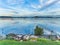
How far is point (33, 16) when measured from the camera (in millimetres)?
1538

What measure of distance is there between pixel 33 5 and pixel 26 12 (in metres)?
0.10

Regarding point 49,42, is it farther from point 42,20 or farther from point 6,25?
point 6,25

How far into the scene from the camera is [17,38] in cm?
153

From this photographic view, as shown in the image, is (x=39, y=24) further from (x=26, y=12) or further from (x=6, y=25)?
(x=6, y=25)

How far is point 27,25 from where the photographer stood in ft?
5.03

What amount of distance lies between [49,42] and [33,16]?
0.29 m

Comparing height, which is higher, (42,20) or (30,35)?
(42,20)

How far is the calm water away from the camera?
1.53 metres

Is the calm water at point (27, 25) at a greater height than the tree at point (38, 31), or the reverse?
the calm water at point (27, 25)

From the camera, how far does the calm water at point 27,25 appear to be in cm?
153

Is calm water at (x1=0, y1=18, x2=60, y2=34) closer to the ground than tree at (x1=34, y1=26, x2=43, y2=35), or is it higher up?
higher up

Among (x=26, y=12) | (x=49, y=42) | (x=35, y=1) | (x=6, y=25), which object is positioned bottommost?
(x=49, y=42)

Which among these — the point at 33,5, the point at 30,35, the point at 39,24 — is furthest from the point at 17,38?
the point at 33,5

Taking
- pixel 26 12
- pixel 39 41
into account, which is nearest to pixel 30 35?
pixel 39 41
